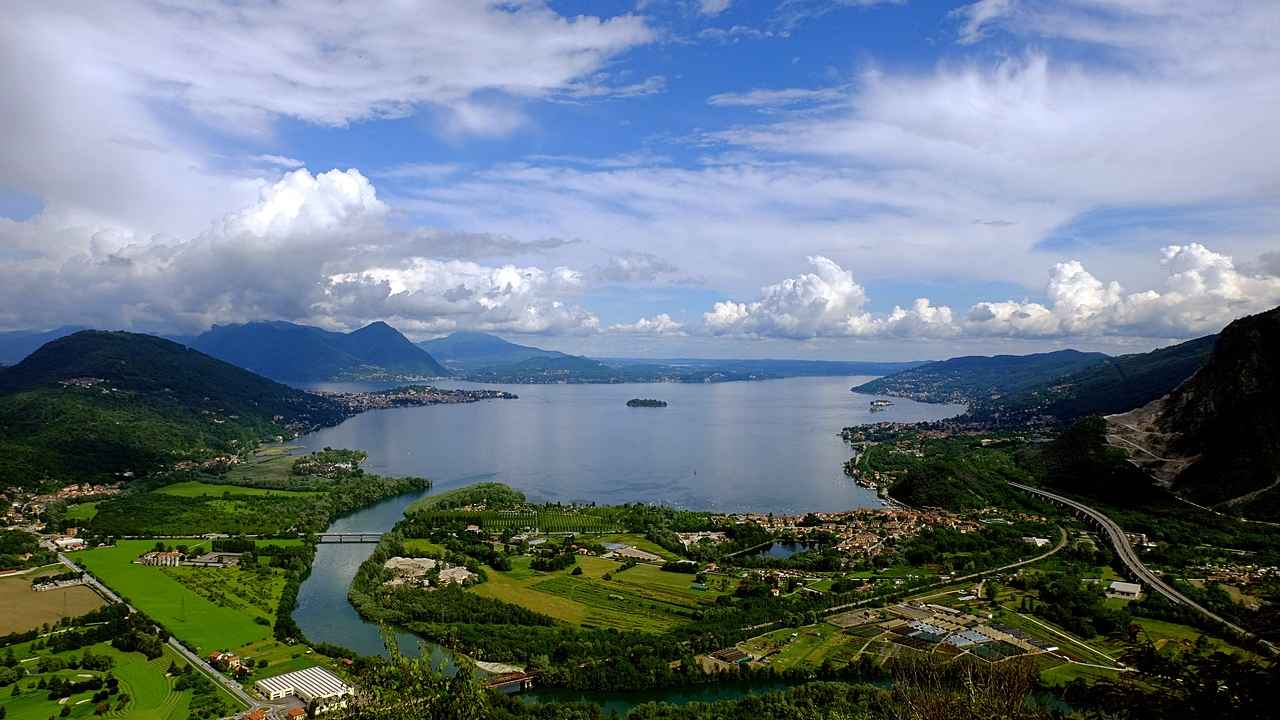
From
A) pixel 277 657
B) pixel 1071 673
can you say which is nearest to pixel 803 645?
pixel 1071 673

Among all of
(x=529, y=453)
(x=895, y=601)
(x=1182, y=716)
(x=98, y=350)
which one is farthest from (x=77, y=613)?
(x=98, y=350)

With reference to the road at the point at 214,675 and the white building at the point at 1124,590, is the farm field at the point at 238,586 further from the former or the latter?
the white building at the point at 1124,590

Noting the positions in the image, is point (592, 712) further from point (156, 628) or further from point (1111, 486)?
point (1111, 486)

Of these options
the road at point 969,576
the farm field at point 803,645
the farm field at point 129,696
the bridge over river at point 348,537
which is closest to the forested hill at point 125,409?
the bridge over river at point 348,537

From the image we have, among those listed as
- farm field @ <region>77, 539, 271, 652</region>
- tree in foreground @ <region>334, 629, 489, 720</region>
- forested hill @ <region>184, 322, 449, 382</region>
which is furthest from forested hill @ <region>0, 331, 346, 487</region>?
Answer: forested hill @ <region>184, 322, 449, 382</region>

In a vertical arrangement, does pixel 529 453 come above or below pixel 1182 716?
below

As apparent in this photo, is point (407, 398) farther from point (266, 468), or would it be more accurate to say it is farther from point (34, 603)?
point (34, 603)
